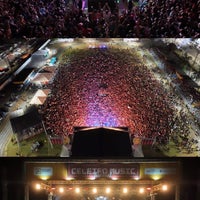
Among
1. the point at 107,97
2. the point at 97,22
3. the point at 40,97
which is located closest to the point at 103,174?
the point at 107,97

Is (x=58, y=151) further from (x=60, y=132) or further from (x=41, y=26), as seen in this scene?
(x=41, y=26)

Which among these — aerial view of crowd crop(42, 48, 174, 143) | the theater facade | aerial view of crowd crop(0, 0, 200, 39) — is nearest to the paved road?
the theater facade

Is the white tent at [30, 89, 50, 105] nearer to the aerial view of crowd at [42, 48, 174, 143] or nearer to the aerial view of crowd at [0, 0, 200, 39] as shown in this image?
the aerial view of crowd at [42, 48, 174, 143]

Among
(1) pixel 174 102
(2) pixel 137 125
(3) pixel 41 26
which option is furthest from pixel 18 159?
(3) pixel 41 26

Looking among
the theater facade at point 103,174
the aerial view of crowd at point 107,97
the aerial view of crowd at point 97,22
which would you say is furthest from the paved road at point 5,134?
the aerial view of crowd at point 97,22

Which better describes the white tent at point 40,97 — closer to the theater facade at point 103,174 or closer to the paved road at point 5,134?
the paved road at point 5,134
